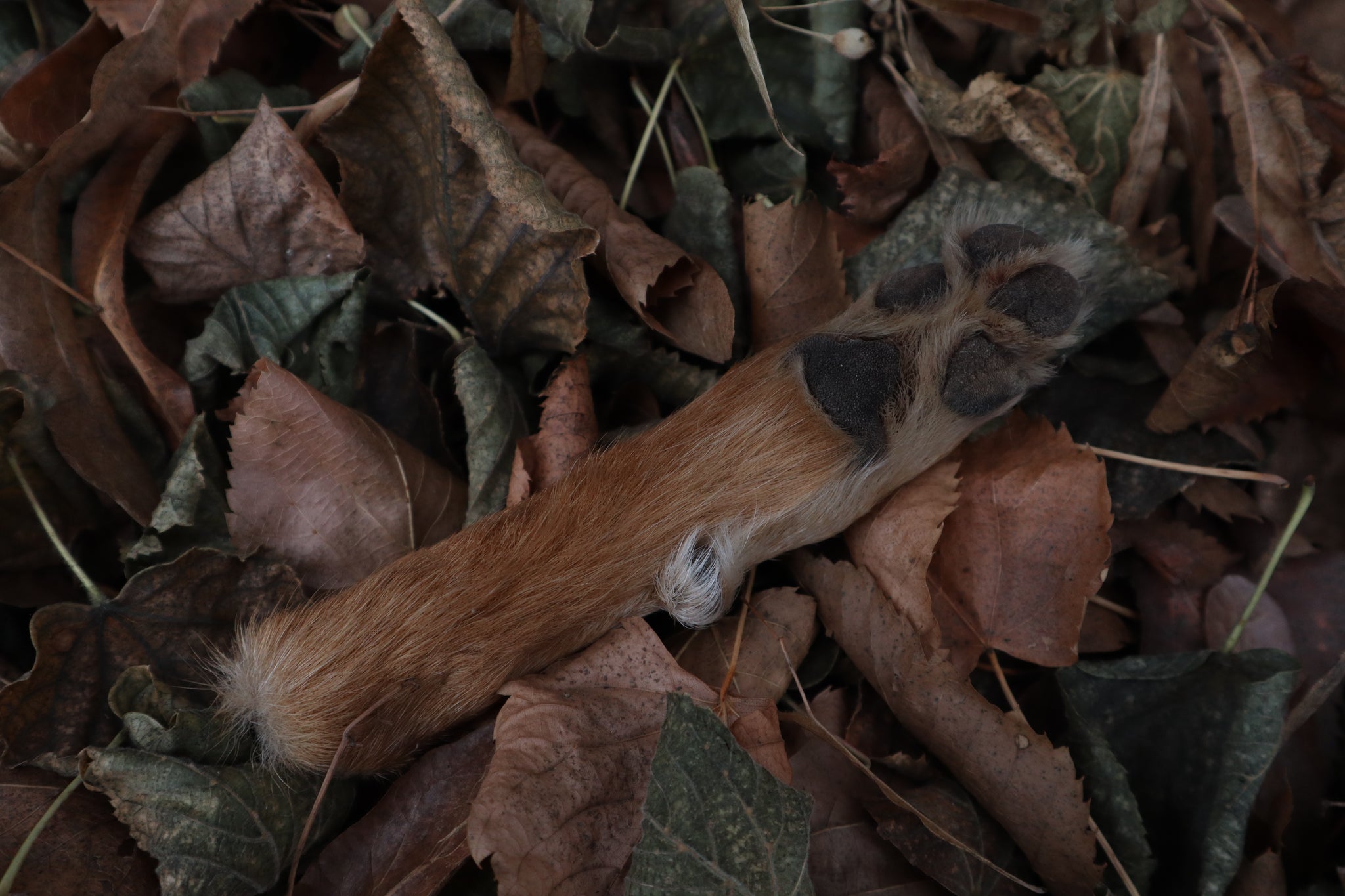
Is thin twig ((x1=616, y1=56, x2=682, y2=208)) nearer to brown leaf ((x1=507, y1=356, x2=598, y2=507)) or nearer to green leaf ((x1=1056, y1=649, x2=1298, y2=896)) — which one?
brown leaf ((x1=507, y1=356, x2=598, y2=507))

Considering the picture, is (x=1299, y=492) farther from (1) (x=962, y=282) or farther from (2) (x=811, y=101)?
(2) (x=811, y=101)

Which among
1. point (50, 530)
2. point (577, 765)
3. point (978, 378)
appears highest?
point (50, 530)

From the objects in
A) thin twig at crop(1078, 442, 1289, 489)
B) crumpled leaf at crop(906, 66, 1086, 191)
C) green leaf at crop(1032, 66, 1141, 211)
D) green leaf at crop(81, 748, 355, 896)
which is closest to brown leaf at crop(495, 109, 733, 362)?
crumpled leaf at crop(906, 66, 1086, 191)

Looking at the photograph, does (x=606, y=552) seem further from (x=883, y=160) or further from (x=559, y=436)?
(x=883, y=160)

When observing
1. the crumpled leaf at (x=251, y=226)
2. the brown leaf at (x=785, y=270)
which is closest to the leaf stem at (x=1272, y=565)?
the brown leaf at (x=785, y=270)

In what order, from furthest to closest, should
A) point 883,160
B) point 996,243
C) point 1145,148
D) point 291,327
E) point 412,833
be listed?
point 1145,148, point 883,160, point 291,327, point 996,243, point 412,833

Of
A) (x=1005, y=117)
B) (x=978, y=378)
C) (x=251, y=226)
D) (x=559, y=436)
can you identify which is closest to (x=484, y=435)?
(x=559, y=436)

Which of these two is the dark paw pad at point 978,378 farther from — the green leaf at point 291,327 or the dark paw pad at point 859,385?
the green leaf at point 291,327
